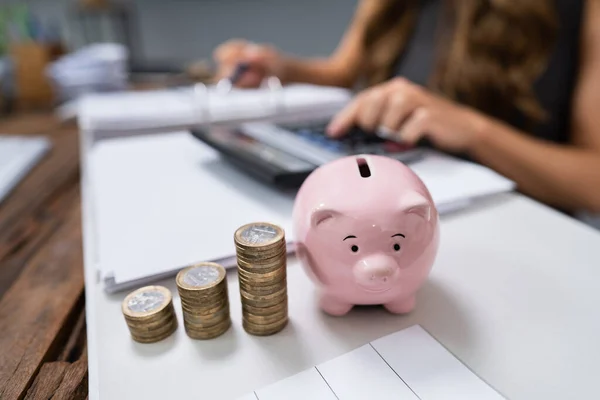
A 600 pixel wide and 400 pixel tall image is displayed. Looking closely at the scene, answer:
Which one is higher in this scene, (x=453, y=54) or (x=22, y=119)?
(x=453, y=54)

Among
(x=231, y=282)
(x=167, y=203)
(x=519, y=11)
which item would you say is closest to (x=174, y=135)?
(x=167, y=203)

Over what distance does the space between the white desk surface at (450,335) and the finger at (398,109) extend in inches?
8.5

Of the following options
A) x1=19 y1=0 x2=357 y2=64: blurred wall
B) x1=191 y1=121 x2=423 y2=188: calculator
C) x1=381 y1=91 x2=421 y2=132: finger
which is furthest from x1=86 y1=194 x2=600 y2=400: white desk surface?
x1=19 y1=0 x2=357 y2=64: blurred wall

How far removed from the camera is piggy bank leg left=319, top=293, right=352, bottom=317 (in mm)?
277

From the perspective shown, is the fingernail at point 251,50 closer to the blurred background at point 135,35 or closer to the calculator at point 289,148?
the blurred background at point 135,35

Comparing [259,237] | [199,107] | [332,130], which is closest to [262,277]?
[259,237]

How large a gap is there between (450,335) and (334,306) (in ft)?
0.24

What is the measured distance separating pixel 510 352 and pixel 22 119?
3.51ft

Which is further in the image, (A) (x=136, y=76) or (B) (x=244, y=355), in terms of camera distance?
(A) (x=136, y=76)

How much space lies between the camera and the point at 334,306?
28cm

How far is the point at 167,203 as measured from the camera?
1.37 ft

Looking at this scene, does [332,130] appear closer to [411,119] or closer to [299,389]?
[411,119]

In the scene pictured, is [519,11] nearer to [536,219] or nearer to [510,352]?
[536,219]

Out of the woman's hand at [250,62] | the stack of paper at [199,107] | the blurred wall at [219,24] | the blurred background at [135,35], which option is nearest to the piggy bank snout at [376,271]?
the stack of paper at [199,107]
